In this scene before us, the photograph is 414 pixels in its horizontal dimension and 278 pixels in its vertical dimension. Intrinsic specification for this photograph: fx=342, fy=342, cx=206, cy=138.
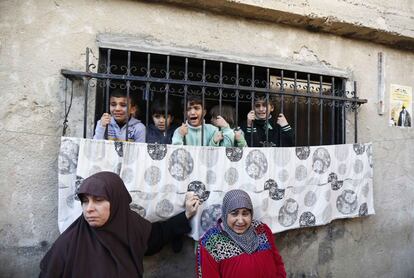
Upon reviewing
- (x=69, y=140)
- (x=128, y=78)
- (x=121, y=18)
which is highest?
(x=121, y=18)

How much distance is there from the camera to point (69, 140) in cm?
230

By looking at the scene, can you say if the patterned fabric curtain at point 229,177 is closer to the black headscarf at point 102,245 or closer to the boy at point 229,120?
the boy at point 229,120

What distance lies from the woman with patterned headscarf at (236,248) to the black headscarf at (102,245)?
444 mm

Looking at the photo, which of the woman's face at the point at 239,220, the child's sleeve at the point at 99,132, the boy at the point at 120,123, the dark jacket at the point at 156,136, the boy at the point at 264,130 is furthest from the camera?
the boy at the point at 264,130

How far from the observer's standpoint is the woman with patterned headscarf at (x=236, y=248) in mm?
2230

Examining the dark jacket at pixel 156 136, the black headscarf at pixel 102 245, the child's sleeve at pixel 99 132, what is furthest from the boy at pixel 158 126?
the black headscarf at pixel 102 245

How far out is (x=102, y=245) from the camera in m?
2.05

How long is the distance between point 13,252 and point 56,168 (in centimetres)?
62

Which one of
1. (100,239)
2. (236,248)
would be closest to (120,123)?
(100,239)

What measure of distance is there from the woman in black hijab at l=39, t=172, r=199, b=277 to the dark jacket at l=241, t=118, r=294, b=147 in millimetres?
1304

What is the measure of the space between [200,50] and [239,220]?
143cm

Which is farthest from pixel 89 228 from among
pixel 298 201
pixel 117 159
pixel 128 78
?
pixel 298 201

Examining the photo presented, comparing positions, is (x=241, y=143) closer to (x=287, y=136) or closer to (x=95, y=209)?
(x=287, y=136)

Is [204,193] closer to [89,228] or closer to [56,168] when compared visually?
[89,228]
